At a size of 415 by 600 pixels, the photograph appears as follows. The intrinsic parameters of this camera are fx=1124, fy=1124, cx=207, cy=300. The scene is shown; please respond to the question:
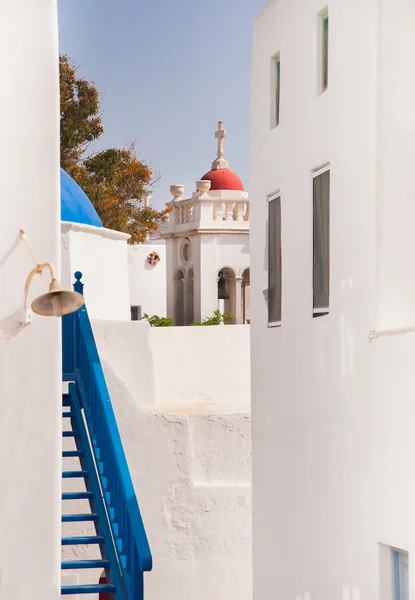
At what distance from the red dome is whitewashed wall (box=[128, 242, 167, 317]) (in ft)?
9.92

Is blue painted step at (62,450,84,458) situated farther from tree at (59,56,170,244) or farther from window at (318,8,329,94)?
tree at (59,56,170,244)

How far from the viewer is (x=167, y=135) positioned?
36.0 metres

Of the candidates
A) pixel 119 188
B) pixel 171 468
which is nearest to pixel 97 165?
pixel 119 188

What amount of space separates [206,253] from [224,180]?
4217mm

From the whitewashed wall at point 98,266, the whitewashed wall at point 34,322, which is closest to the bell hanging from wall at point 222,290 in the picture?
the whitewashed wall at point 98,266

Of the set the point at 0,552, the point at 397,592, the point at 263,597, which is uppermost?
the point at 0,552

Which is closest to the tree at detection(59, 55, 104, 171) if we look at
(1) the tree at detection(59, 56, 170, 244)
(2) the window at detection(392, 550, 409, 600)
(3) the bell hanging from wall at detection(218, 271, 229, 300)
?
(1) the tree at detection(59, 56, 170, 244)

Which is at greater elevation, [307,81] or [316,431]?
[307,81]

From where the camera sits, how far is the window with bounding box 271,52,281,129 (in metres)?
11.1

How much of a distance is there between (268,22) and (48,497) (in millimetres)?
5486

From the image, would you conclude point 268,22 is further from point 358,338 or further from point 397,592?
point 397,592

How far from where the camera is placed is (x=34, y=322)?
7.37 metres

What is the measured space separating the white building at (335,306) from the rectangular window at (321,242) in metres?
0.02

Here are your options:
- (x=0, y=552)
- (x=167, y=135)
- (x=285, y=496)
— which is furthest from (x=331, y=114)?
(x=167, y=135)
